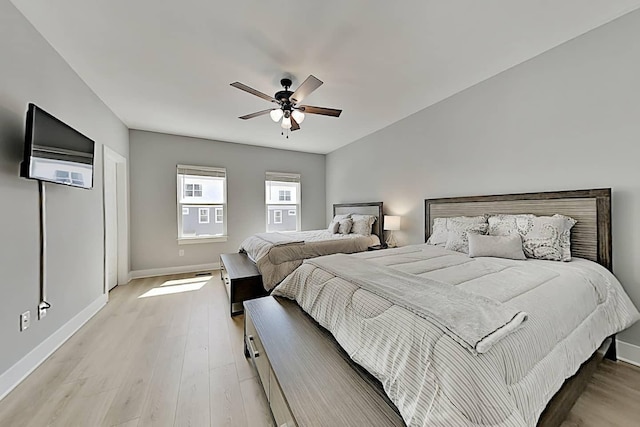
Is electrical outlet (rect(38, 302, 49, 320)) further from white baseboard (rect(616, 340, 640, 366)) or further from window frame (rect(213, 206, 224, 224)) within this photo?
white baseboard (rect(616, 340, 640, 366))

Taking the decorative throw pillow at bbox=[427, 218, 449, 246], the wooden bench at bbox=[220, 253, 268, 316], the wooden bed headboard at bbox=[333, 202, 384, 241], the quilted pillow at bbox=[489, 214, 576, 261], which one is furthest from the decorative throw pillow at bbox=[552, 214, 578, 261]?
the wooden bench at bbox=[220, 253, 268, 316]

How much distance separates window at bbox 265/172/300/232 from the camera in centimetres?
570

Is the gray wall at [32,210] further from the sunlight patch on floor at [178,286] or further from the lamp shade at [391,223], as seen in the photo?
the lamp shade at [391,223]

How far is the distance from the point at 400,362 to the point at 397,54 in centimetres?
251

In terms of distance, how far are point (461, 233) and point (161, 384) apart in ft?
9.74

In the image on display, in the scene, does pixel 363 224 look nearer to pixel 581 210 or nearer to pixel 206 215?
pixel 581 210

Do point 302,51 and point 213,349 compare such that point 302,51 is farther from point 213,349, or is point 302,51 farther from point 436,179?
point 213,349

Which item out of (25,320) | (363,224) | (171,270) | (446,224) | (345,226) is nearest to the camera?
(25,320)

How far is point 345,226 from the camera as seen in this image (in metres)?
4.54

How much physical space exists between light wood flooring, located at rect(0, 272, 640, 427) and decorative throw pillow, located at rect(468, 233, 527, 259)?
0.99m

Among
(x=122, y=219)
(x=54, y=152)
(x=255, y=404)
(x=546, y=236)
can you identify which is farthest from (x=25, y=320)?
(x=546, y=236)

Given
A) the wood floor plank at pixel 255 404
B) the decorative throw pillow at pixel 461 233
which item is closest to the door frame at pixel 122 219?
the wood floor plank at pixel 255 404

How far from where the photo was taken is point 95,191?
3.12m

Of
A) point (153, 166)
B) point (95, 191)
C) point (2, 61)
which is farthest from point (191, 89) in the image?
point (153, 166)
